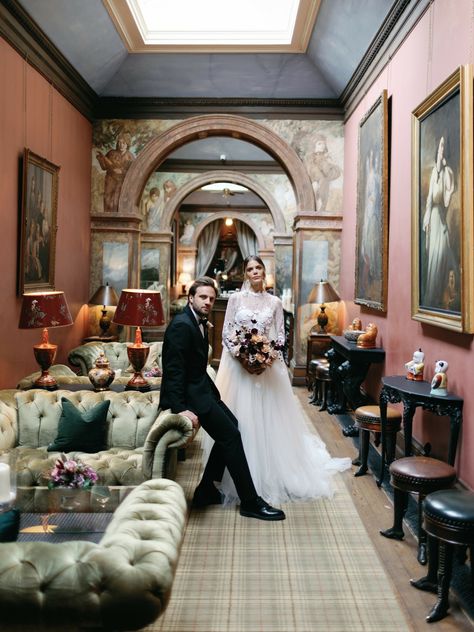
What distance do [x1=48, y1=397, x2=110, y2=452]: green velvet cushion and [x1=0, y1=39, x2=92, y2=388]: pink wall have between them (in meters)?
2.04

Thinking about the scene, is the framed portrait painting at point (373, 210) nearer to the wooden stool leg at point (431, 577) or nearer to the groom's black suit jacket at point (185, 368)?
the groom's black suit jacket at point (185, 368)

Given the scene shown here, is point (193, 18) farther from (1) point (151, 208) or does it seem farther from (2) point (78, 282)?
(1) point (151, 208)

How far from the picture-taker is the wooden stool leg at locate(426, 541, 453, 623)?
11.1 ft

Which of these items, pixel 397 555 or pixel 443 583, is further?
pixel 397 555

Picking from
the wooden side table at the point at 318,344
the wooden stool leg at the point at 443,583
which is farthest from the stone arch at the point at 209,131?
the wooden stool leg at the point at 443,583

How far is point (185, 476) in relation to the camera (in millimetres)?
5902

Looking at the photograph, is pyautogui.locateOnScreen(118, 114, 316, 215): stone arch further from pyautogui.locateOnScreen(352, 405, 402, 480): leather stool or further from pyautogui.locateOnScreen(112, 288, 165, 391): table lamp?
pyautogui.locateOnScreen(352, 405, 402, 480): leather stool

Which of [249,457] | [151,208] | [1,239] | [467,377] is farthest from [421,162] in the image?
[151,208]

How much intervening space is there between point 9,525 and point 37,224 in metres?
5.25

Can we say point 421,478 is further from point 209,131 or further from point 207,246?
point 207,246

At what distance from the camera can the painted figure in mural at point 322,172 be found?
10.6m

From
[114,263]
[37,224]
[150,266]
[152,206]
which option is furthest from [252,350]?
[152,206]

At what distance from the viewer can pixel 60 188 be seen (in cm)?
893

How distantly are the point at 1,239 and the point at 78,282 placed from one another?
11.1ft
